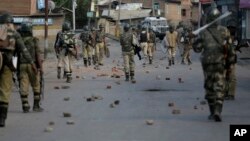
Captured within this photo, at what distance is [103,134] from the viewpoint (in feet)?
34.0

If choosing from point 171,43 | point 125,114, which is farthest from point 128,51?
point 171,43

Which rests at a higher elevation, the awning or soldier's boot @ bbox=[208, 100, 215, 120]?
the awning

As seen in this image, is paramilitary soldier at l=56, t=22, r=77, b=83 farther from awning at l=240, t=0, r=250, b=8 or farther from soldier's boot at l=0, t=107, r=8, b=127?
awning at l=240, t=0, r=250, b=8

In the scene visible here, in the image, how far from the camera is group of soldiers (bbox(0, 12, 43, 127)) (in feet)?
37.9

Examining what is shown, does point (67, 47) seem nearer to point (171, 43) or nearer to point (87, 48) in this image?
point (87, 48)

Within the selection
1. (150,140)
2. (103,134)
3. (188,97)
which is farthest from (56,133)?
(188,97)

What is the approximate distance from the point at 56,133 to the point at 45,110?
10.3ft

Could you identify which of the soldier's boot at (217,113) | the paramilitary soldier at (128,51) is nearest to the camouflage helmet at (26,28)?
the soldier's boot at (217,113)

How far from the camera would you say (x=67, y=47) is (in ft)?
68.6

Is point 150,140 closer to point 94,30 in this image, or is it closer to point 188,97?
point 188,97

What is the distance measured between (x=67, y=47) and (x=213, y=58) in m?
9.85

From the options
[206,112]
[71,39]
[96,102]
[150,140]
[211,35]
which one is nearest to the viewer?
[150,140]

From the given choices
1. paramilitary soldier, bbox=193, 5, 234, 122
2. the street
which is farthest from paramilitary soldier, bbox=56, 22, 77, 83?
paramilitary soldier, bbox=193, 5, 234, 122

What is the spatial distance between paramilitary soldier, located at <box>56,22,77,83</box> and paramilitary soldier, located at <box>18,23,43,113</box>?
6848mm
